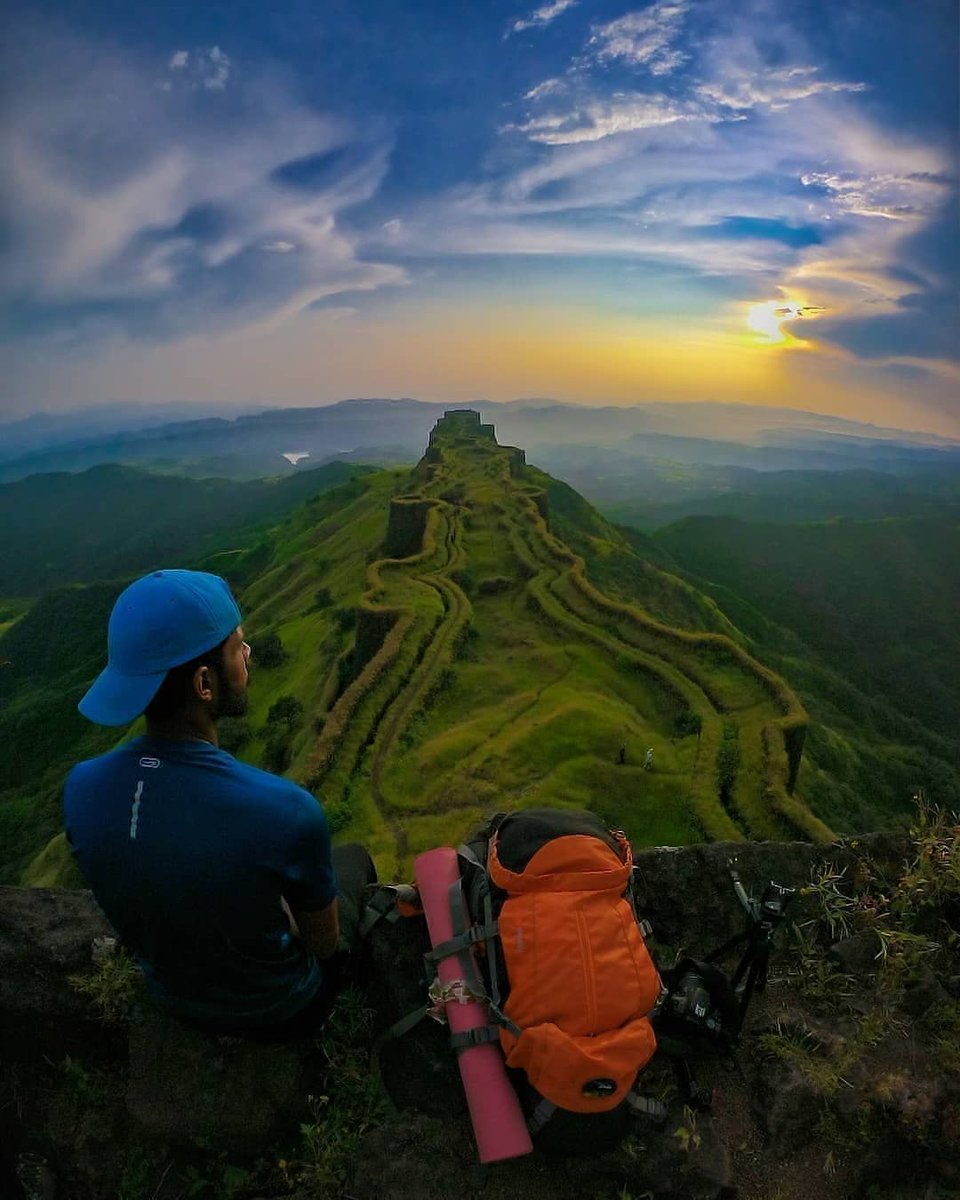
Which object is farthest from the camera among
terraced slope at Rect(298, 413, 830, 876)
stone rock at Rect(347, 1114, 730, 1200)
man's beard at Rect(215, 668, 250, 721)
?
terraced slope at Rect(298, 413, 830, 876)

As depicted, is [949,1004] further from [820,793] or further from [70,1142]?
[820,793]

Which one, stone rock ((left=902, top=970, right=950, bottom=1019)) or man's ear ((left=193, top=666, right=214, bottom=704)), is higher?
man's ear ((left=193, top=666, right=214, bottom=704))

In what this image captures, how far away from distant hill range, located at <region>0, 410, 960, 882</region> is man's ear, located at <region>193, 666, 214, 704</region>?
11882 mm

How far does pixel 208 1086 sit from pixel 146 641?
11.4ft

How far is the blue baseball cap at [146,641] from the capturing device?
136 inches

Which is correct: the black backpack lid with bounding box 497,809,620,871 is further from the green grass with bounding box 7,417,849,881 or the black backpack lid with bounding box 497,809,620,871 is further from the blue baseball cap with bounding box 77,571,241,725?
the green grass with bounding box 7,417,849,881

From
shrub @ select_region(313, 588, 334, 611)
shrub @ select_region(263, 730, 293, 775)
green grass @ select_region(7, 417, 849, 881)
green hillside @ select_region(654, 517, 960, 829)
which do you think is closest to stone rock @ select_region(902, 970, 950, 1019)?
green grass @ select_region(7, 417, 849, 881)

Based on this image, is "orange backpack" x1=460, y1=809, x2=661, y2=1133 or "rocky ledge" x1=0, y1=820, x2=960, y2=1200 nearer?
"orange backpack" x1=460, y1=809, x2=661, y2=1133

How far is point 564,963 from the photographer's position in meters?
4.22

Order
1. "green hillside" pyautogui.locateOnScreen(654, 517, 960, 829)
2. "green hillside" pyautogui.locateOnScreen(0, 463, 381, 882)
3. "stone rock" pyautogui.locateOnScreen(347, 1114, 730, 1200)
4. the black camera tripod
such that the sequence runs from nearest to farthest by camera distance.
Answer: "stone rock" pyautogui.locateOnScreen(347, 1114, 730, 1200), the black camera tripod, "green hillside" pyautogui.locateOnScreen(654, 517, 960, 829), "green hillside" pyautogui.locateOnScreen(0, 463, 381, 882)

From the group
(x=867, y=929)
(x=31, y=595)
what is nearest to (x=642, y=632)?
(x=867, y=929)

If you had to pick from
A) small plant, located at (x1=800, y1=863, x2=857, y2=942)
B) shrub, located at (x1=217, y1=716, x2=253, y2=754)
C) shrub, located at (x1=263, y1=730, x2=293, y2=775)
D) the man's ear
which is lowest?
shrub, located at (x1=217, y1=716, x2=253, y2=754)

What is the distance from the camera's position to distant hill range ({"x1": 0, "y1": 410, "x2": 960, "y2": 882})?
16.8 metres

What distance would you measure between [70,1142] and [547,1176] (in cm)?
353
